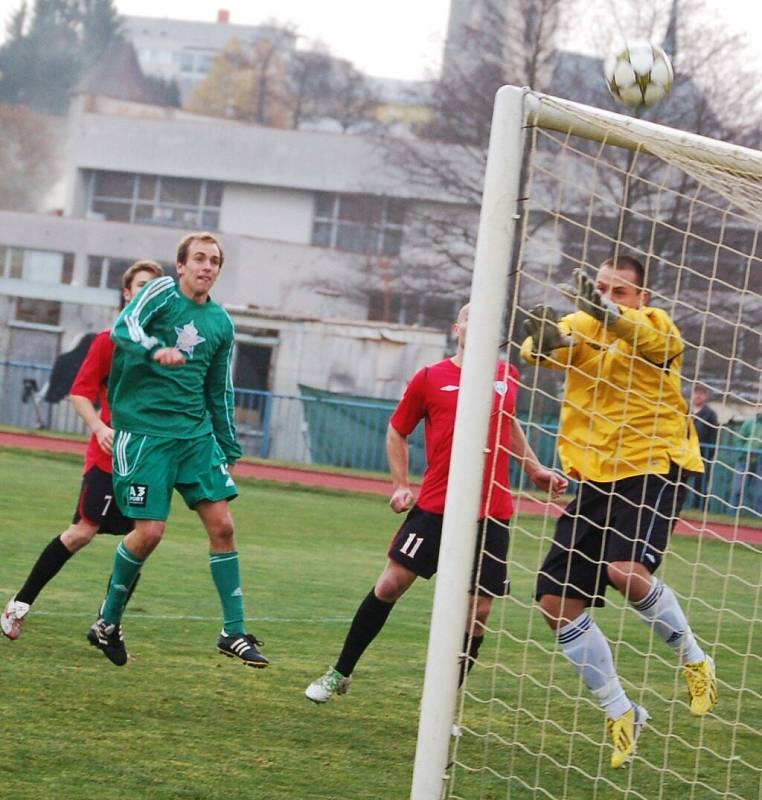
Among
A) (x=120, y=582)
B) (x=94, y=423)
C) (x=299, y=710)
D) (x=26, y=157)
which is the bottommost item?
(x=299, y=710)

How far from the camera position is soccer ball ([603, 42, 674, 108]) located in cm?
626

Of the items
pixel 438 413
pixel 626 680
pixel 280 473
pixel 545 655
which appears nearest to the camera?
pixel 438 413

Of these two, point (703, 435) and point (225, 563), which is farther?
point (703, 435)

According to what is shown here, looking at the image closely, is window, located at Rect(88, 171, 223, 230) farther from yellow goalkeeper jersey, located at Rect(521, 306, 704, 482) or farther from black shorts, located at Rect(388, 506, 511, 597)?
yellow goalkeeper jersey, located at Rect(521, 306, 704, 482)

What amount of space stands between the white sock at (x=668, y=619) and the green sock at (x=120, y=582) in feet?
7.21

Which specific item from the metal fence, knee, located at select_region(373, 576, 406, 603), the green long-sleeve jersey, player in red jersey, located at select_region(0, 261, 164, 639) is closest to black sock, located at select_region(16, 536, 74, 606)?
player in red jersey, located at select_region(0, 261, 164, 639)

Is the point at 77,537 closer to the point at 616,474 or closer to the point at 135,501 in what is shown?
the point at 135,501

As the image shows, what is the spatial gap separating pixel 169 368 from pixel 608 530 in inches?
79.3

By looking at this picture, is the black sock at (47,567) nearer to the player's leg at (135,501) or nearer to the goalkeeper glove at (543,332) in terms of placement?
the player's leg at (135,501)

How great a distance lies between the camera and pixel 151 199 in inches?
2092

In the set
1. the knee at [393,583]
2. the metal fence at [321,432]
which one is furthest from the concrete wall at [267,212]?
the knee at [393,583]

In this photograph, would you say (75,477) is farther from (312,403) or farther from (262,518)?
(312,403)

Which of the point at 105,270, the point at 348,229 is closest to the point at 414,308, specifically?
the point at 348,229

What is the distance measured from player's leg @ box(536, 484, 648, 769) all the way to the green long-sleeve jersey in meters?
1.72
